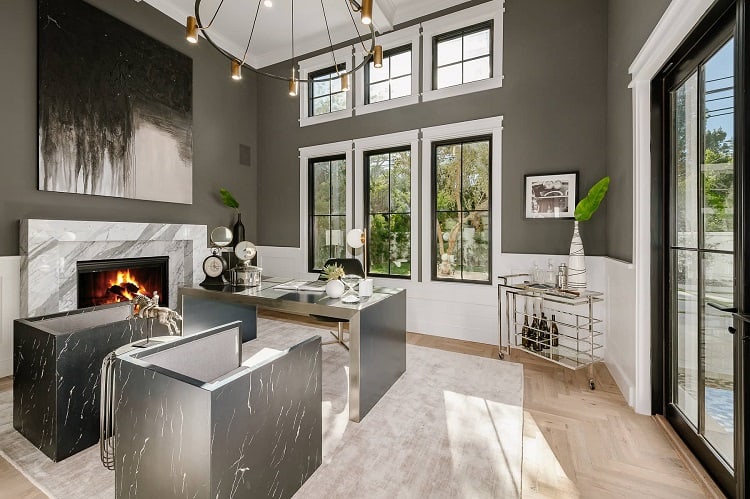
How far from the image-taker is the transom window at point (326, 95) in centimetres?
471

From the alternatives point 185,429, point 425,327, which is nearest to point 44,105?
point 185,429

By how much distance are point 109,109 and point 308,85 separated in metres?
2.53

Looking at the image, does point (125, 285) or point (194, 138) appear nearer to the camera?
point (125, 285)

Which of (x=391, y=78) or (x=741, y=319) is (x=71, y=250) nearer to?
(x=391, y=78)

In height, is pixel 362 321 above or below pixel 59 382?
above

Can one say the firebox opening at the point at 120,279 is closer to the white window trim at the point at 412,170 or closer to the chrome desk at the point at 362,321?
the chrome desk at the point at 362,321

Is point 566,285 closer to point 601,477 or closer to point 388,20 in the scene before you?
point 601,477

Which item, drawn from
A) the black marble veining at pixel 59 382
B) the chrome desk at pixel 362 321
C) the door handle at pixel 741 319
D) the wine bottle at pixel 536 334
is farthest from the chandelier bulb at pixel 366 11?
the wine bottle at pixel 536 334

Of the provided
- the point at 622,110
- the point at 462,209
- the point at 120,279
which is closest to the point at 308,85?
the point at 462,209

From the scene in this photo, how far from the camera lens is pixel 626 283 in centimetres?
248

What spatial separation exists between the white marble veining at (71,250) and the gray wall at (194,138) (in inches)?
6.9

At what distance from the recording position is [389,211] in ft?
14.4

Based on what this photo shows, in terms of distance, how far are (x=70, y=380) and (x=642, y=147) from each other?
3694 mm

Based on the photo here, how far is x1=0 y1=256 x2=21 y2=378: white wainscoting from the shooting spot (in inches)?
111
